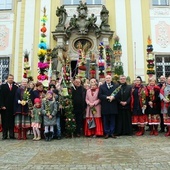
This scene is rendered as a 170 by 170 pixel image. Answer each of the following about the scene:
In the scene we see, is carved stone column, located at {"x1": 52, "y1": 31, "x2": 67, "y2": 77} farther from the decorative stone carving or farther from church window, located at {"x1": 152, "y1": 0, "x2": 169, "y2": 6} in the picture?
church window, located at {"x1": 152, "y1": 0, "x2": 169, "y2": 6}

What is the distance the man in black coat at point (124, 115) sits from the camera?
7906mm

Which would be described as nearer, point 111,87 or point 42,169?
point 42,169

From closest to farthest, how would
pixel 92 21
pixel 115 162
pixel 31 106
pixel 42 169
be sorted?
1. pixel 42 169
2. pixel 115 162
3. pixel 31 106
4. pixel 92 21

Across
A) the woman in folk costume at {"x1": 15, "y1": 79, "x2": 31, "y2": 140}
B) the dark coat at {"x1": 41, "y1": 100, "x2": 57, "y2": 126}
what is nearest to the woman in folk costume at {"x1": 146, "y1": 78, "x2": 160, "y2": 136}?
the dark coat at {"x1": 41, "y1": 100, "x2": 57, "y2": 126}

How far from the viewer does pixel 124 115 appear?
7.98 metres

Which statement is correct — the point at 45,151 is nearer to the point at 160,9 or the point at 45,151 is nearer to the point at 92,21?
the point at 92,21

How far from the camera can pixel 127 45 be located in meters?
16.0

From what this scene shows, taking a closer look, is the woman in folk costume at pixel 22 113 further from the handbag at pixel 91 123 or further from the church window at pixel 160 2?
the church window at pixel 160 2

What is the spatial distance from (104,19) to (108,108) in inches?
363

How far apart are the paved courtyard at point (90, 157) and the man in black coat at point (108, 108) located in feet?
4.26

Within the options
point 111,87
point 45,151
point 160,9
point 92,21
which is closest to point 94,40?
point 92,21

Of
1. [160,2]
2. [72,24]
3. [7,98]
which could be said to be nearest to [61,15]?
[72,24]

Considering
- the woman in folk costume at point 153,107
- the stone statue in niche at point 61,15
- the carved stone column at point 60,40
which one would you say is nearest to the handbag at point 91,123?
the woman in folk costume at point 153,107

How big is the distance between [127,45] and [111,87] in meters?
8.65
